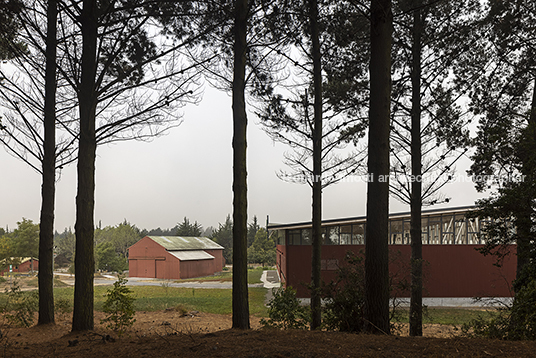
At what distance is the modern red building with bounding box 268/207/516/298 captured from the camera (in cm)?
1981

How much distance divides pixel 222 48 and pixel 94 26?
2823mm

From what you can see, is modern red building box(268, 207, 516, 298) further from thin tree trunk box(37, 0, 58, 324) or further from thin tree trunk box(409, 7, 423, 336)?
thin tree trunk box(37, 0, 58, 324)

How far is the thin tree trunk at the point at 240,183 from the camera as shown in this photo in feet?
23.2

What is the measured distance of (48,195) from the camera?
931cm

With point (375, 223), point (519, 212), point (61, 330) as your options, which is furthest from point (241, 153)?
point (61, 330)

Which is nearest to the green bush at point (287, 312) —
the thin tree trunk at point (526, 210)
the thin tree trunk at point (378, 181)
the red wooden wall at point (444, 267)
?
the thin tree trunk at point (378, 181)

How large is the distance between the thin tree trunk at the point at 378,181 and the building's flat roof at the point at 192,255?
3306cm

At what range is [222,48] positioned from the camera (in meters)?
9.27

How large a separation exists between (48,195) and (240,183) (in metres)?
5.11

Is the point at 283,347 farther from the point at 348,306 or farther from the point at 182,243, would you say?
the point at 182,243

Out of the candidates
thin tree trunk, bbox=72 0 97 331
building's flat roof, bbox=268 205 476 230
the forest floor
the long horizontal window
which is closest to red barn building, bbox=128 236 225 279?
the long horizontal window

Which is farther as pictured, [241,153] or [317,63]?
[317,63]

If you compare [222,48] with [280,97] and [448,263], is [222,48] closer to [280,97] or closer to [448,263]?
[280,97]

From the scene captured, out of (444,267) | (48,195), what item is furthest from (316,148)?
(444,267)
